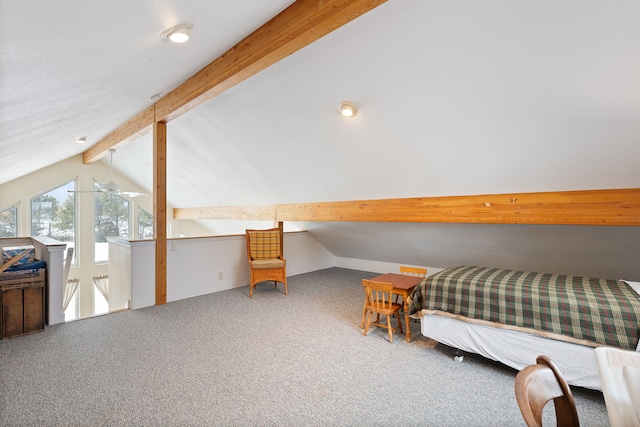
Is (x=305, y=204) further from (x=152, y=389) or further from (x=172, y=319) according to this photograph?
(x=152, y=389)

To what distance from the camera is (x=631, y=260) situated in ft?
11.0

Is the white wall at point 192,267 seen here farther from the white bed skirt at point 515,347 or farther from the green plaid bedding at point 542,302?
the white bed skirt at point 515,347

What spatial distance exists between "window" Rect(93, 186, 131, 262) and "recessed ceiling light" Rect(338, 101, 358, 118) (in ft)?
22.9

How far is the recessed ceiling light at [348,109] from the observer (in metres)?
3.04

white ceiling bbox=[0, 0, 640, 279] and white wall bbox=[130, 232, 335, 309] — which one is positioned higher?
white ceiling bbox=[0, 0, 640, 279]

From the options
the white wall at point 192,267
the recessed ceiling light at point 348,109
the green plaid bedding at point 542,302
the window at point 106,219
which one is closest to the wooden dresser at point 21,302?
the white wall at point 192,267

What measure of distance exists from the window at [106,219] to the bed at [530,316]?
25.0 ft

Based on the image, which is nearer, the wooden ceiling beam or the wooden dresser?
the wooden ceiling beam

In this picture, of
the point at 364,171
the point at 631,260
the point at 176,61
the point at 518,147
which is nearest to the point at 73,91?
the point at 176,61

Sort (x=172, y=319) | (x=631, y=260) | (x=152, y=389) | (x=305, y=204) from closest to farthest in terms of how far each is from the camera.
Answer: (x=152, y=389) < (x=631, y=260) < (x=172, y=319) < (x=305, y=204)

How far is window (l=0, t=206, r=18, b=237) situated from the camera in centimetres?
646

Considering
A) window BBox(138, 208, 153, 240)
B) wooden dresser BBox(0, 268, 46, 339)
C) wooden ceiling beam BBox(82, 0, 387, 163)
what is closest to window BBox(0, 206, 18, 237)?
window BBox(138, 208, 153, 240)

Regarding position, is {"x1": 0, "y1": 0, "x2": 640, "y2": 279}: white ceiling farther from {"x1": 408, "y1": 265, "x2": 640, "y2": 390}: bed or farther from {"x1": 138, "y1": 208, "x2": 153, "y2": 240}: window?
{"x1": 138, "y1": 208, "x2": 153, "y2": 240}: window

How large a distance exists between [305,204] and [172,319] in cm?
234
